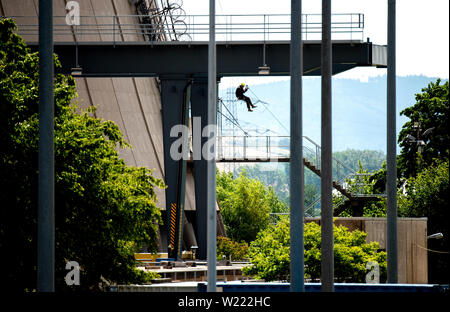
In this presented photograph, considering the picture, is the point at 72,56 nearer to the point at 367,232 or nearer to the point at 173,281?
the point at 173,281

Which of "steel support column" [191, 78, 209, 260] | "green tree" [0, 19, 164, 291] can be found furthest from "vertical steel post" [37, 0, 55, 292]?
"steel support column" [191, 78, 209, 260]

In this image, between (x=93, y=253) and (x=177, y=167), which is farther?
(x=177, y=167)

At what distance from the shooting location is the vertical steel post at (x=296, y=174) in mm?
16453

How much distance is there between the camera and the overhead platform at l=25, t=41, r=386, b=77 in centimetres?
3897

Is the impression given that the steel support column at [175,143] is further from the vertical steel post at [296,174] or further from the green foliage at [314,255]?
the vertical steel post at [296,174]

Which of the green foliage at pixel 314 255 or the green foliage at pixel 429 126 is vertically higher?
the green foliage at pixel 429 126

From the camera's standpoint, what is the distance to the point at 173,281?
1563 inches

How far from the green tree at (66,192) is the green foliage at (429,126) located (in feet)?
79.6

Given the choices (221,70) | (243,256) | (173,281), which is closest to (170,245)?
(173,281)

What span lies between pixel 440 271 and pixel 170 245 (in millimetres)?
15075

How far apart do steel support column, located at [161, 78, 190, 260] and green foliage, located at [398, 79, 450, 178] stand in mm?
14051

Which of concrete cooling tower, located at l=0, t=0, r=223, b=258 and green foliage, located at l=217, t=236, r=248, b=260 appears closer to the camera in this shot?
concrete cooling tower, located at l=0, t=0, r=223, b=258

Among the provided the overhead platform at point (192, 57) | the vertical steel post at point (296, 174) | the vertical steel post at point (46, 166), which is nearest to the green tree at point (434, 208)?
the overhead platform at point (192, 57)

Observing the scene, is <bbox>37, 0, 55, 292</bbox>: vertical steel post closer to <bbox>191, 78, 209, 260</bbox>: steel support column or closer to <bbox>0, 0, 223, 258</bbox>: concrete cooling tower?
<bbox>191, 78, 209, 260</bbox>: steel support column
